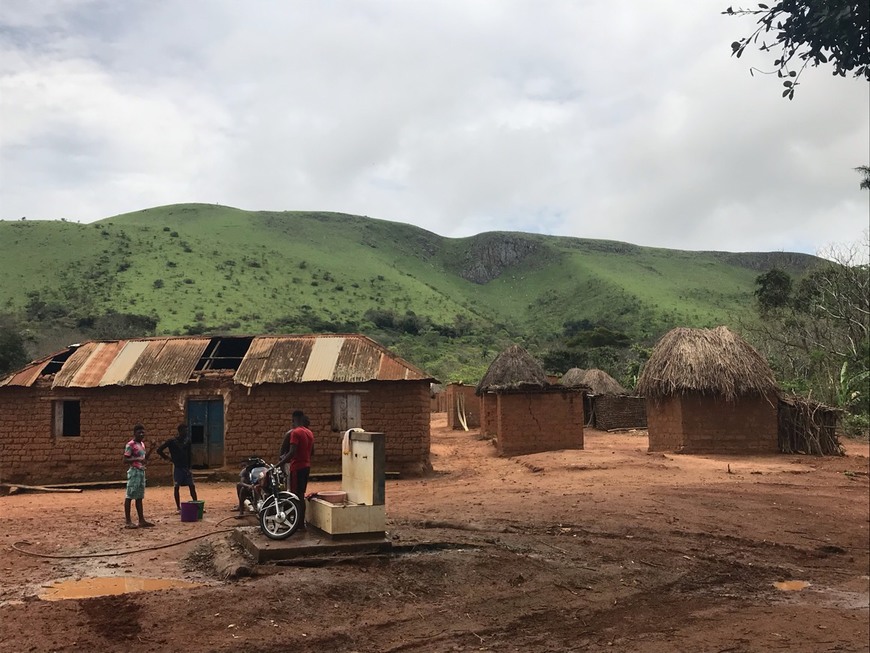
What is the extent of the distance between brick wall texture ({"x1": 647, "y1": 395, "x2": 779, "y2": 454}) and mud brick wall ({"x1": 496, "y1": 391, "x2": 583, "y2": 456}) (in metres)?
3.21

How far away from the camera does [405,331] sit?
61750 millimetres

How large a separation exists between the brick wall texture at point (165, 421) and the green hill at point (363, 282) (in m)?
22.9

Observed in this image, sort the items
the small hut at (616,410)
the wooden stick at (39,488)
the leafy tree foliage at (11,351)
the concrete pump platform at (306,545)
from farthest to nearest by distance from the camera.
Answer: the leafy tree foliage at (11,351)
the small hut at (616,410)
the wooden stick at (39,488)
the concrete pump platform at (306,545)

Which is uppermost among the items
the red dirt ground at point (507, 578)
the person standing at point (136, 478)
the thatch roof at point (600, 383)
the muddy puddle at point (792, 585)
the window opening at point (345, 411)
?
the thatch roof at point (600, 383)

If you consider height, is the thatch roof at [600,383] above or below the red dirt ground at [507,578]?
above

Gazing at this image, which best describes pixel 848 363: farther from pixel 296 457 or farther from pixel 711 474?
pixel 296 457

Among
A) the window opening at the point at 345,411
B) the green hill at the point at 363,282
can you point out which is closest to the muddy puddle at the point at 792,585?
the window opening at the point at 345,411

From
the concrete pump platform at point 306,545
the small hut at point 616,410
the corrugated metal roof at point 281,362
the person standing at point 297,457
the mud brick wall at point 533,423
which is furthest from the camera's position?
the small hut at point 616,410

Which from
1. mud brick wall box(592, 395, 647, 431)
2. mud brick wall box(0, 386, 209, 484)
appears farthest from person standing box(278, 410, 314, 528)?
mud brick wall box(592, 395, 647, 431)

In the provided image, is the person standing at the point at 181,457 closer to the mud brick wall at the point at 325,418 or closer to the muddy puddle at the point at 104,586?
the muddy puddle at the point at 104,586

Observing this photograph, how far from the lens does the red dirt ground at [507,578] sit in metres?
6.24

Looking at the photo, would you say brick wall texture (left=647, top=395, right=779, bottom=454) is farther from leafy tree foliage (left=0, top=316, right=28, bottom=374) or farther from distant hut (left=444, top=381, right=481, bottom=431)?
leafy tree foliage (left=0, top=316, right=28, bottom=374)

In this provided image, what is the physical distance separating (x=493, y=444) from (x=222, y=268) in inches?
1976

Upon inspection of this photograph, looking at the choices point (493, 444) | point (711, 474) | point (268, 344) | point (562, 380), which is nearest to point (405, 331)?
point (562, 380)
